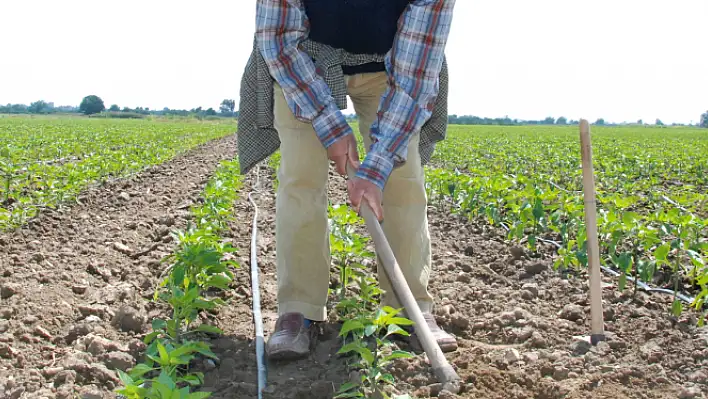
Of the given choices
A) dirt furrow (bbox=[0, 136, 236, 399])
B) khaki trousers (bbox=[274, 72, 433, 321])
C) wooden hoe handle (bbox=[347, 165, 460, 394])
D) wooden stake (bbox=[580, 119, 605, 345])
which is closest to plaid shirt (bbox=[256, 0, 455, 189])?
khaki trousers (bbox=[274, 72, 433, 321])

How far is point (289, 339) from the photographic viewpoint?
8.13 ft

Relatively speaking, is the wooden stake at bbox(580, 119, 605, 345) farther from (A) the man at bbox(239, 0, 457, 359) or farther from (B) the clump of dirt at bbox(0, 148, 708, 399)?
(A) the man at bbox(239, 0, 457, 359)

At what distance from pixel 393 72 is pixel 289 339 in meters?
1.11

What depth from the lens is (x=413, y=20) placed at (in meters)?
2.37

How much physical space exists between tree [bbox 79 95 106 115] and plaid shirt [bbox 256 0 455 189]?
89.6 m

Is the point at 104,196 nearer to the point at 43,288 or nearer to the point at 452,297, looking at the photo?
the point at 43,288

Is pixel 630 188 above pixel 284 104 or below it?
below

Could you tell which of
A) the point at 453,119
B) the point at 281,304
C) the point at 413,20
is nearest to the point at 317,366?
the point at 281,304

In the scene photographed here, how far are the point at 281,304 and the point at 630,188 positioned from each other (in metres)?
5.96

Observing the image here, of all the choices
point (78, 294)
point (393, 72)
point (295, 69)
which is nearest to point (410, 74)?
point (393, 72)

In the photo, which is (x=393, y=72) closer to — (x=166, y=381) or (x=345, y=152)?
(x=345, y=152)

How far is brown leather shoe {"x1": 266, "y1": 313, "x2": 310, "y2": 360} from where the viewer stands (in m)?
2.45

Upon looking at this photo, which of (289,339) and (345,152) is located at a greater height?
(345,152)

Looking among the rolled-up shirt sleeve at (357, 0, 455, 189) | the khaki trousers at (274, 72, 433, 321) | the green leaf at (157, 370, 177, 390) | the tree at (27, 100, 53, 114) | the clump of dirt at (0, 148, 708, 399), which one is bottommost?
the clump of dirt at (0, 148, 708, 399)
